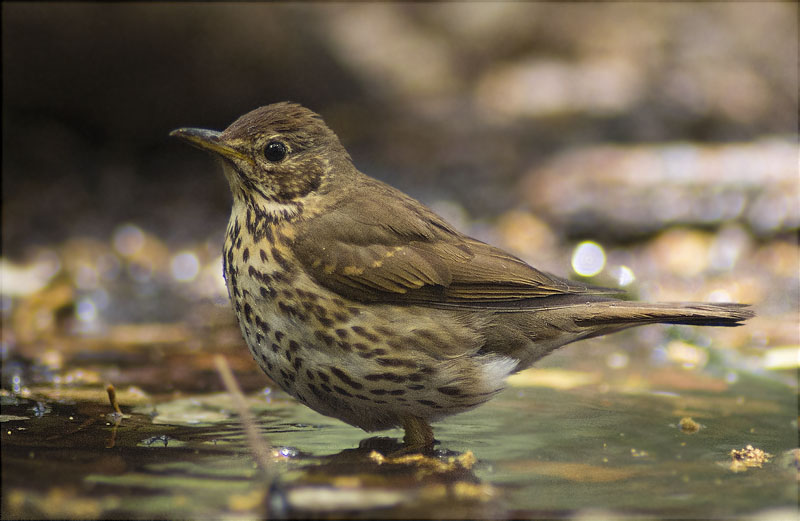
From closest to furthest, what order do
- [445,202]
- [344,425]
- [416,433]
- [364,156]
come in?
[416,433], [344,425], [445,202], [364,156]

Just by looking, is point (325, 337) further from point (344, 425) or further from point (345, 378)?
point (344, 425)

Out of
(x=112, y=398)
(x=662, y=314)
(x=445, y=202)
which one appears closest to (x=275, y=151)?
(x=112, y=398)

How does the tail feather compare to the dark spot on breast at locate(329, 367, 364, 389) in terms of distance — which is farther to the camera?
the tail feather

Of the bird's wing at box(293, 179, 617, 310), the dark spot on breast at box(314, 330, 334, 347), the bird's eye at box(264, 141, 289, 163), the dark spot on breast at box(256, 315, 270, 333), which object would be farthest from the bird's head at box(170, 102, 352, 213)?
the dark spot on breast at box(314, 330, 334, 347)

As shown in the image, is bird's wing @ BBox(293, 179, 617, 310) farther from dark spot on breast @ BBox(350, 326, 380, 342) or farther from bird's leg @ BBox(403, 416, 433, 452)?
bird's leg @ BBox(403, 416, 433, 452)

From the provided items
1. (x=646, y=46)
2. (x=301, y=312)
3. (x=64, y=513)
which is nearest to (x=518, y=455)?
(x=301, y=312)

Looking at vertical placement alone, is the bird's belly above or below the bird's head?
below
